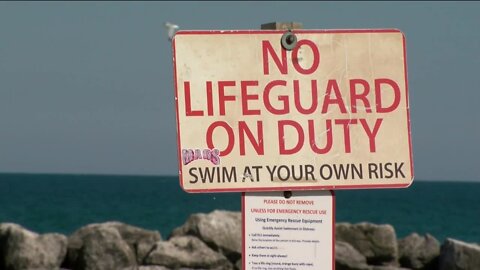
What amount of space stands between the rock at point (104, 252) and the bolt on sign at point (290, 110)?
14976 mm

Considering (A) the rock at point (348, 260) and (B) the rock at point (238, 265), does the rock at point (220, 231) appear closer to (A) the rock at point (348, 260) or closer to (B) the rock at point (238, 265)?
(B) the rock at point (238, 265)

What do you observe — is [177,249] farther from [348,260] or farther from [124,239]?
[348,260]

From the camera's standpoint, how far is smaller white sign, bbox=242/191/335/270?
4.71 meters

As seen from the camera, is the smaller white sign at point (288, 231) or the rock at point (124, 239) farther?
the rock at point (124, 239)

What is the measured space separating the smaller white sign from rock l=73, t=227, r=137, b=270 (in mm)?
14997

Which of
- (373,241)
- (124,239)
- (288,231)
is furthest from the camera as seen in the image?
(373,241)

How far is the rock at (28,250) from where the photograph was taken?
19453 mm

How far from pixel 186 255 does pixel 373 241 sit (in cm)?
Answer: 418

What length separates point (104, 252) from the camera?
19875mm

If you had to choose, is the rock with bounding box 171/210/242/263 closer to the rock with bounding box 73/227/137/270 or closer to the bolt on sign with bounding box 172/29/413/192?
the rock with bounding box 73/227/137/270

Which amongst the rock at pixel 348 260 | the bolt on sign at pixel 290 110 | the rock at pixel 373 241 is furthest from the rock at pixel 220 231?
the bolt on sign at pixel 290 110

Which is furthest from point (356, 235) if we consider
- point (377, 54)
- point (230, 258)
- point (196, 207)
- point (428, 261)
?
point (196, 207)

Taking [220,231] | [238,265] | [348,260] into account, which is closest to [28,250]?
[220,231]

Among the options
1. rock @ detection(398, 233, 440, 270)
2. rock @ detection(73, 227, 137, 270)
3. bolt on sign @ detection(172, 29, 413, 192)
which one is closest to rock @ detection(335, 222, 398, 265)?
rock @ detection(398, 233, 440, 270)
